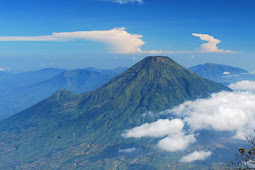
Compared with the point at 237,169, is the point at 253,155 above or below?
above
